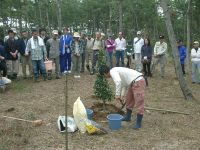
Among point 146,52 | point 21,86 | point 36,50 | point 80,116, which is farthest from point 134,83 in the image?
point 146,52

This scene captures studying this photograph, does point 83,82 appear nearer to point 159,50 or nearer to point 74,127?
point 159,50

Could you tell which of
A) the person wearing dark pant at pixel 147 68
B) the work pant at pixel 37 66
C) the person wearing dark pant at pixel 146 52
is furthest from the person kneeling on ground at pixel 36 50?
the person wearing dark pant at pixel 147 68

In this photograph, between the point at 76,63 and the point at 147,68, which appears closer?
the point at 76,63

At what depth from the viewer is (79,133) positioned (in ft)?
23.2

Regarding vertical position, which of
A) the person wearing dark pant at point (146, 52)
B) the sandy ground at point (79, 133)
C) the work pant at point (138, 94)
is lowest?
the sandy ground at point (79, 133)

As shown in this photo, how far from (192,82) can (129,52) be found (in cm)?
396

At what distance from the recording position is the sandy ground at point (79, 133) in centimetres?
653

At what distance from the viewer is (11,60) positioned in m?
12.8

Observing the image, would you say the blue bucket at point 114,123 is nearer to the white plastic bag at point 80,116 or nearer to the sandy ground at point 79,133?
the sandy ground at point 79,133

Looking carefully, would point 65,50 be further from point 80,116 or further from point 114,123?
point 80,116

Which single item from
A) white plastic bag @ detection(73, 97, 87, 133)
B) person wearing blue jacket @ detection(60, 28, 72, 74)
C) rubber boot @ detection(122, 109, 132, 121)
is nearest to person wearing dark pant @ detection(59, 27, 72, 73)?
person wearing blue jacket @ detection(60, 28, 72, 74)

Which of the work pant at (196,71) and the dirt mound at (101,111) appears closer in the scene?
the dirt mound at (101,111)

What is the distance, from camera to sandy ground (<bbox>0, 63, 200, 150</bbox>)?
653cm

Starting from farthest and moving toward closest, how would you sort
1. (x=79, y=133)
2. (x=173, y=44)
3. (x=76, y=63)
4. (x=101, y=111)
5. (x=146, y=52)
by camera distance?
(x=76, y=63) < (x=146, y=52) < (x=173, y=44) < (x=101, y=111) < (x=79, y=133)
